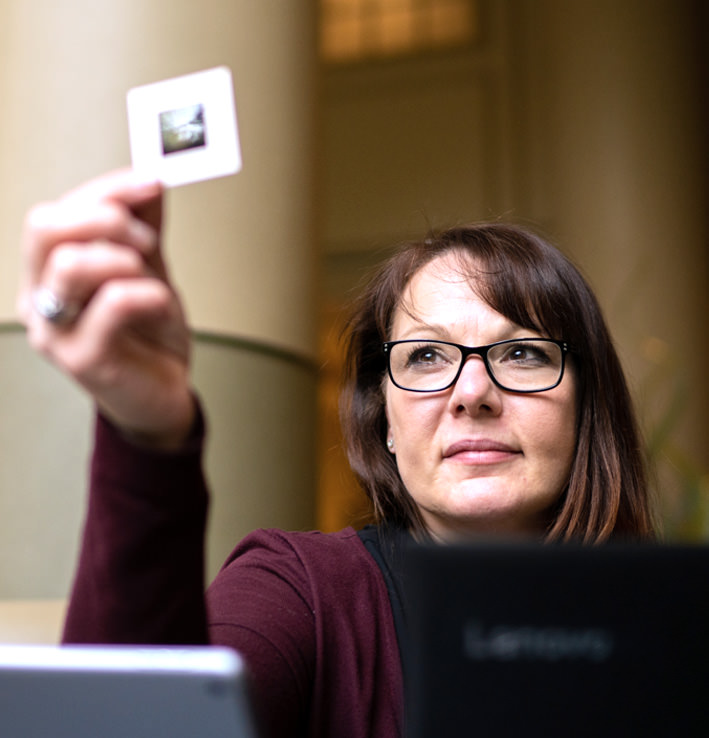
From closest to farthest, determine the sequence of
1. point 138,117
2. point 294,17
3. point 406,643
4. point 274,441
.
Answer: point 138,117
point 406,643
point 274,441
point 294,17

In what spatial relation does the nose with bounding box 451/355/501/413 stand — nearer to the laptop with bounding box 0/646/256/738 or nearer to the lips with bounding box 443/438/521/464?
the lips with bounding box 443/438/521/464

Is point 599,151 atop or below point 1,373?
atop

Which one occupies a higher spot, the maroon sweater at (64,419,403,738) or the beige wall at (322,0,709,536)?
the beige wall at (322,0,709,536)

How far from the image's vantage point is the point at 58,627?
7.06 ft

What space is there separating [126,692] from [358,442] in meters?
1.18

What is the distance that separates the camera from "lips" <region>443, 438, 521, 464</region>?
145 cm

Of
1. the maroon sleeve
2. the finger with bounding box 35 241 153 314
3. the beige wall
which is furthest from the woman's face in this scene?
the beige wall

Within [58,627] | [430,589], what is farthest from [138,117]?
[58,627]

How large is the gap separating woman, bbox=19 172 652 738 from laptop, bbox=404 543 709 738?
31 cm

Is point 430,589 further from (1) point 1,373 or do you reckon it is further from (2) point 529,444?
(1) point 1,373

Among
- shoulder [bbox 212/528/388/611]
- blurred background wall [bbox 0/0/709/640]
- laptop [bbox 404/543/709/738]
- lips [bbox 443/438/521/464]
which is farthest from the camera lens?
blurred background wall [bbox 0/0/709/640]

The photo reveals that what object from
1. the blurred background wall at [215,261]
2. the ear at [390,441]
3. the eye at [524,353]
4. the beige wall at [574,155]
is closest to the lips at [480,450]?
the eye at [524,353]

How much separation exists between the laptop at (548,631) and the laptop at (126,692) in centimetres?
12

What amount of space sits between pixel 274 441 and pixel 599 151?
350 centimetres
